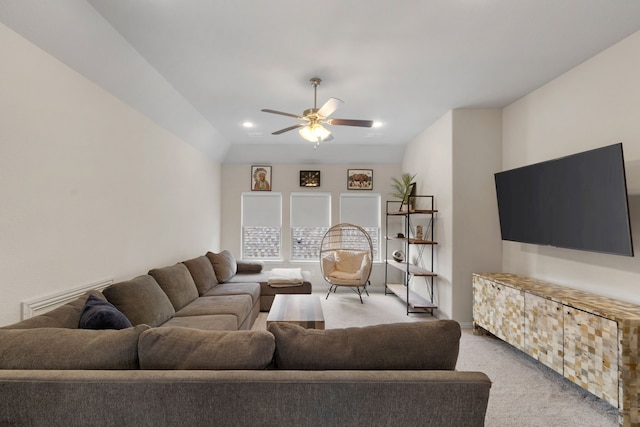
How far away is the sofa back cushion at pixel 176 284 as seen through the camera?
304 centimetres

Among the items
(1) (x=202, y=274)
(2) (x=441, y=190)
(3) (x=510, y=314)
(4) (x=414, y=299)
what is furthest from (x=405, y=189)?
(1) (x=202, y=274)

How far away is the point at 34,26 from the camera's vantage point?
1.80 meters

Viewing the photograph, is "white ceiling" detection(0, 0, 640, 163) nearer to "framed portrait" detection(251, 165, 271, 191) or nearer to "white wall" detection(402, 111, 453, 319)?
"white wall" detection(402, 111, 453, 319)

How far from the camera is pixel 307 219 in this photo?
611 cm

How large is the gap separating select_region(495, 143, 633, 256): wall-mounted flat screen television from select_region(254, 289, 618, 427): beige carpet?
1.18 m

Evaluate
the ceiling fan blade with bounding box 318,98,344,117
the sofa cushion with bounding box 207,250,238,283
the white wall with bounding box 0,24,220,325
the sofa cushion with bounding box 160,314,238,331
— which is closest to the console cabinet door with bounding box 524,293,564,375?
the ceiling fan blade with bounding box 318,98,344,117

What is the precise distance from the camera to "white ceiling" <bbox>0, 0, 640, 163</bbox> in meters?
2.00

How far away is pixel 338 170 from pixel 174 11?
4.30 metres

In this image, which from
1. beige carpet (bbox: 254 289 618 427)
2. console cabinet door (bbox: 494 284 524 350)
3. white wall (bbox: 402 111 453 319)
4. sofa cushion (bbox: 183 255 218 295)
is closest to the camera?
beige carpet (bbox: 254 289 618 427)

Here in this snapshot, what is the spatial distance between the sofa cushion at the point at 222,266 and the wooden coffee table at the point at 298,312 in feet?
4.10

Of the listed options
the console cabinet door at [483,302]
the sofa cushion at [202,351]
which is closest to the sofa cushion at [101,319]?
the sofa cushion at [202,351]

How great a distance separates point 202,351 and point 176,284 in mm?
2188

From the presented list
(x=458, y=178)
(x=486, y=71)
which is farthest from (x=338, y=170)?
(x=486, y=71)

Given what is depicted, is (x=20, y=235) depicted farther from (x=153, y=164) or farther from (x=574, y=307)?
(x=574, y=307)
